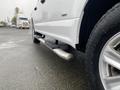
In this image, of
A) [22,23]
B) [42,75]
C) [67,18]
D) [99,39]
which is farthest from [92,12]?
[22,23]

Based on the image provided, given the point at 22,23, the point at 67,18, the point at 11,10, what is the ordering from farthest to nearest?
the point at 11,10
the point at 22,23
the point at 67,18

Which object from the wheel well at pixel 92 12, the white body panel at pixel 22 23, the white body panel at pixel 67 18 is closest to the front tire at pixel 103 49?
the wheel well at pixel 92 12

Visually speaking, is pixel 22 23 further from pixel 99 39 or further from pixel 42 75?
pixel 99 39

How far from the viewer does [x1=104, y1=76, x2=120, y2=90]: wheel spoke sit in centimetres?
171

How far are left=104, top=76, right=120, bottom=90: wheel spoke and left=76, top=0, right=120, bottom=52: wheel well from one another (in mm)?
582

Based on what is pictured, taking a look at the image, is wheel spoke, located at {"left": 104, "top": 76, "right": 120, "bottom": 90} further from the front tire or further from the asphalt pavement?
the asphalt pavement

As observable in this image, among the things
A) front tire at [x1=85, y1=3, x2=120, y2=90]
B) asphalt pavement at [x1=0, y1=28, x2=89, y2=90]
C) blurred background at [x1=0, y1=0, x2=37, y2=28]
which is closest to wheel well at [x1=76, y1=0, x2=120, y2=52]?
front tire at [x1=85, y1=3, x2=120, y2=90]

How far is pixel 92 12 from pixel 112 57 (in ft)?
1.72

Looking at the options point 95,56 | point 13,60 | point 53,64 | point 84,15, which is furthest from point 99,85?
point 13,60

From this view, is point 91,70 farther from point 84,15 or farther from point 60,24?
point 60,24

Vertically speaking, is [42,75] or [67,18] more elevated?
[67,18]

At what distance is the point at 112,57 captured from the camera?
1.75 metres

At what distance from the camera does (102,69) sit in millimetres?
1774

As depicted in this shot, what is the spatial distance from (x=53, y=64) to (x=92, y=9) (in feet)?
6.47
